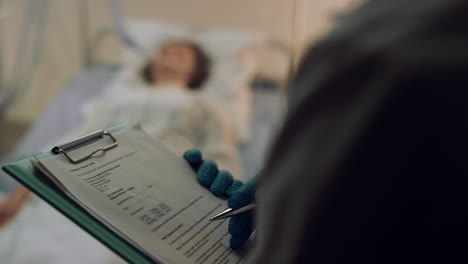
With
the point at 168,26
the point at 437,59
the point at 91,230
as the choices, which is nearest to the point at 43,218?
the point at 91,230

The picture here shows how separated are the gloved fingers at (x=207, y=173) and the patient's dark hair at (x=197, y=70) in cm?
154

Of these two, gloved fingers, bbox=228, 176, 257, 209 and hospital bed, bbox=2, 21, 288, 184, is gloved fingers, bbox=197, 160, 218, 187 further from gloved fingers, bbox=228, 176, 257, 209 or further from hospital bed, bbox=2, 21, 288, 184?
hospital bed, bbox=2, 21, 288, 184

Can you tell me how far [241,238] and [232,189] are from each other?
133 millimetres

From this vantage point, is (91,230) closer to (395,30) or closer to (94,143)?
(94,143)

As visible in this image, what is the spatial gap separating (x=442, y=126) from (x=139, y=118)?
165 centimetres

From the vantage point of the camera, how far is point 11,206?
140 cm

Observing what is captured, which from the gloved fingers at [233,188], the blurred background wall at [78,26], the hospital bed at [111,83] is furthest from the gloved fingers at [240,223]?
the blurred background wall at [78,26]

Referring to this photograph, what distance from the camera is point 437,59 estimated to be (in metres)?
0.31

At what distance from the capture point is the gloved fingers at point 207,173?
0.80m

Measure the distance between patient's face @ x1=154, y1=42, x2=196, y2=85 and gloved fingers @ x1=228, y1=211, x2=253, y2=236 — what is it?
66.2 inches

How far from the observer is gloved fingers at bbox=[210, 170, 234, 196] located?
0.79 metres

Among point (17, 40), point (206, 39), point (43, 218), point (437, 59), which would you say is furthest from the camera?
point (17, 40)

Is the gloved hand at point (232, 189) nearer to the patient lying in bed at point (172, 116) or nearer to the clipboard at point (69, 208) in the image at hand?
the clipboard at point (69, 208)

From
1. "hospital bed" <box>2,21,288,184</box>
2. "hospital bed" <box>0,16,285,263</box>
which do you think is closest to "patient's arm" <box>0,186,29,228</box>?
"hospital bed" <box>0,16,285,263</box>
